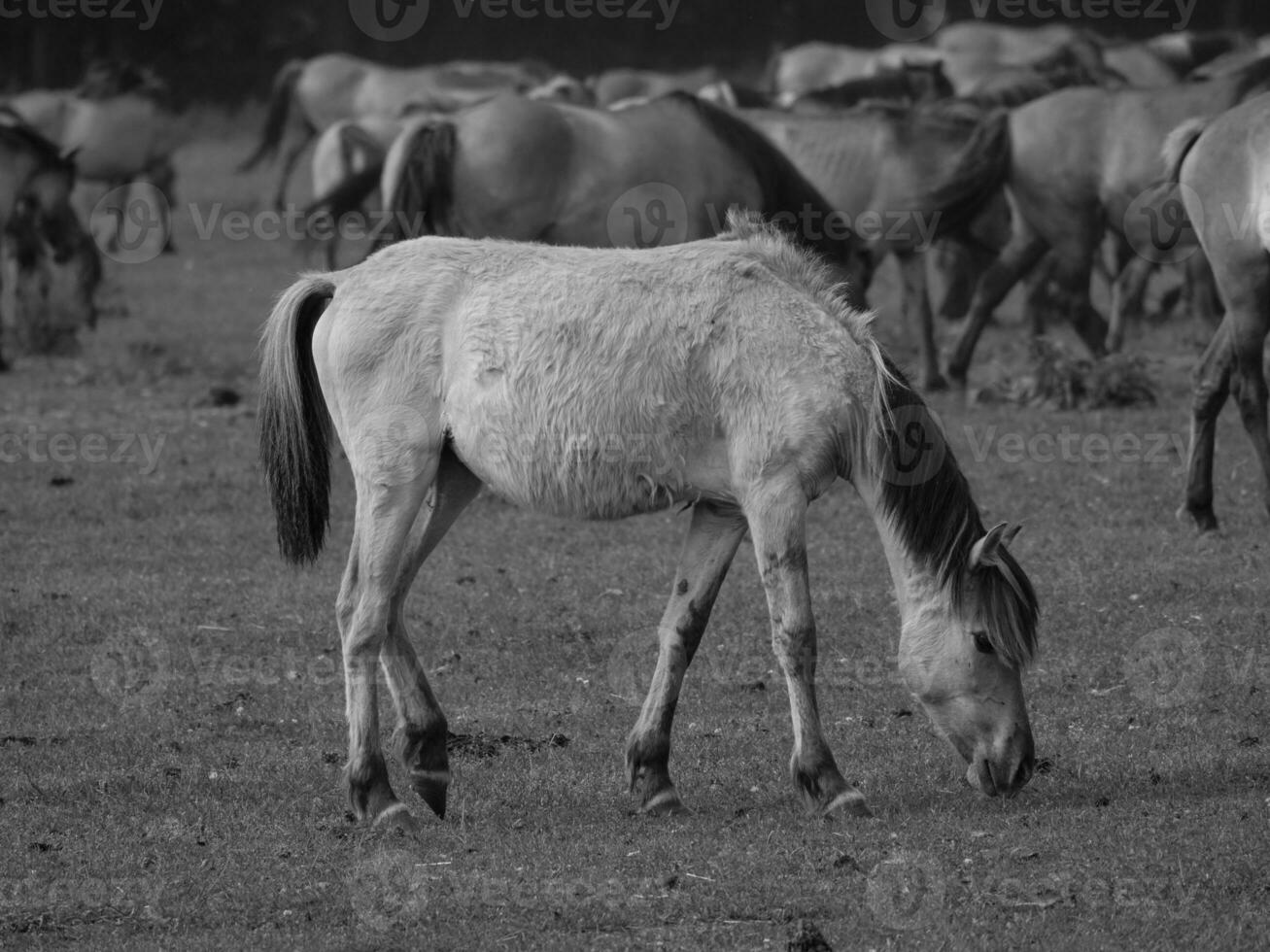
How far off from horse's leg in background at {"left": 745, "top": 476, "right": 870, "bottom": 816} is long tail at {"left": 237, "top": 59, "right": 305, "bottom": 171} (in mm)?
20339

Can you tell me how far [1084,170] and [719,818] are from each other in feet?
30.9

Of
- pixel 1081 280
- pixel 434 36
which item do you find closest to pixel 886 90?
pixel 1081 280

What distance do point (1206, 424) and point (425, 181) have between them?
5718mm

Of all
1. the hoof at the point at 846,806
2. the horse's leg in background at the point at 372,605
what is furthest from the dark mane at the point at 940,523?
the horse's leg in background at the point at 372,605

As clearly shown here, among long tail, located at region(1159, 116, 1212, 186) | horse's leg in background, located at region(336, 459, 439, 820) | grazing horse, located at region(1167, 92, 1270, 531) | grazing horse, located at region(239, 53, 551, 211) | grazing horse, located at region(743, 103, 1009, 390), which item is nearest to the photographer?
horse's leg in background, located at region(336, 459, 439, 820)

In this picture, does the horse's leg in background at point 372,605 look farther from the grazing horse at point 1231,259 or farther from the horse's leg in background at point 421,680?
the grazing horse at point 1231,259

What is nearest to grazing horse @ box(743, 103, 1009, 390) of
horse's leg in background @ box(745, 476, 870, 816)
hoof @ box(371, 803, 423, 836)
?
horse's leg in background @ box(745, 476, 870, 816)

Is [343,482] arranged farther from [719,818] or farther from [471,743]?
[719,818]

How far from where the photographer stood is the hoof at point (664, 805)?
5.49 m

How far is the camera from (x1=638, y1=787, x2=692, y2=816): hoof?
5492 mm

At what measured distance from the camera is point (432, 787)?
555 cm

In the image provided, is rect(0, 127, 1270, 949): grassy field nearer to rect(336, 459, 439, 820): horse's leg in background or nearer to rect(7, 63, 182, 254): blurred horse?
rect(336, 459, 439, 820): horse's leg in background

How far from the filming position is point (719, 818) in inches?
213

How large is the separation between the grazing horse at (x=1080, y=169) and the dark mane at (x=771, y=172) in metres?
1.60
